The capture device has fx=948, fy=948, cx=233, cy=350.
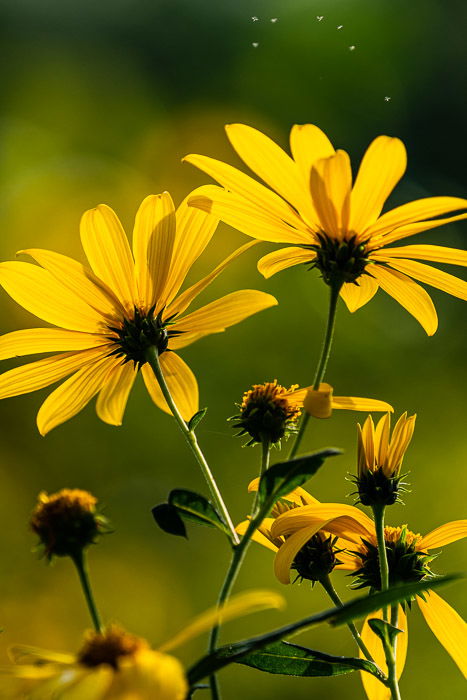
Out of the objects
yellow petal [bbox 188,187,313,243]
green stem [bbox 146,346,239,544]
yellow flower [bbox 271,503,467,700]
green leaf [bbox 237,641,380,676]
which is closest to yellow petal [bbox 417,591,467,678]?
yellow flower [bbox 271,503,467,700]

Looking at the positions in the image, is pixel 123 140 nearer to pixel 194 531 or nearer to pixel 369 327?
pixel 369 327

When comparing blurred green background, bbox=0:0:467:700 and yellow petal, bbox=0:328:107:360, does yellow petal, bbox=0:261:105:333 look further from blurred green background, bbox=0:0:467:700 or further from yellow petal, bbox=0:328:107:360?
blurred green background, bbox=0:0:467:700

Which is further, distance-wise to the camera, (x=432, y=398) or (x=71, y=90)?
(x=71, y=90)

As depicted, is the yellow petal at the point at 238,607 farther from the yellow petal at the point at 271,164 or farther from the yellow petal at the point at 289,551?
the yellow petal at the point at 271,164

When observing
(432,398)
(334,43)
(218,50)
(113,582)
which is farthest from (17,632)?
(218,50)

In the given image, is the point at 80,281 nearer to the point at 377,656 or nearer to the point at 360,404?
the point at 360,404
